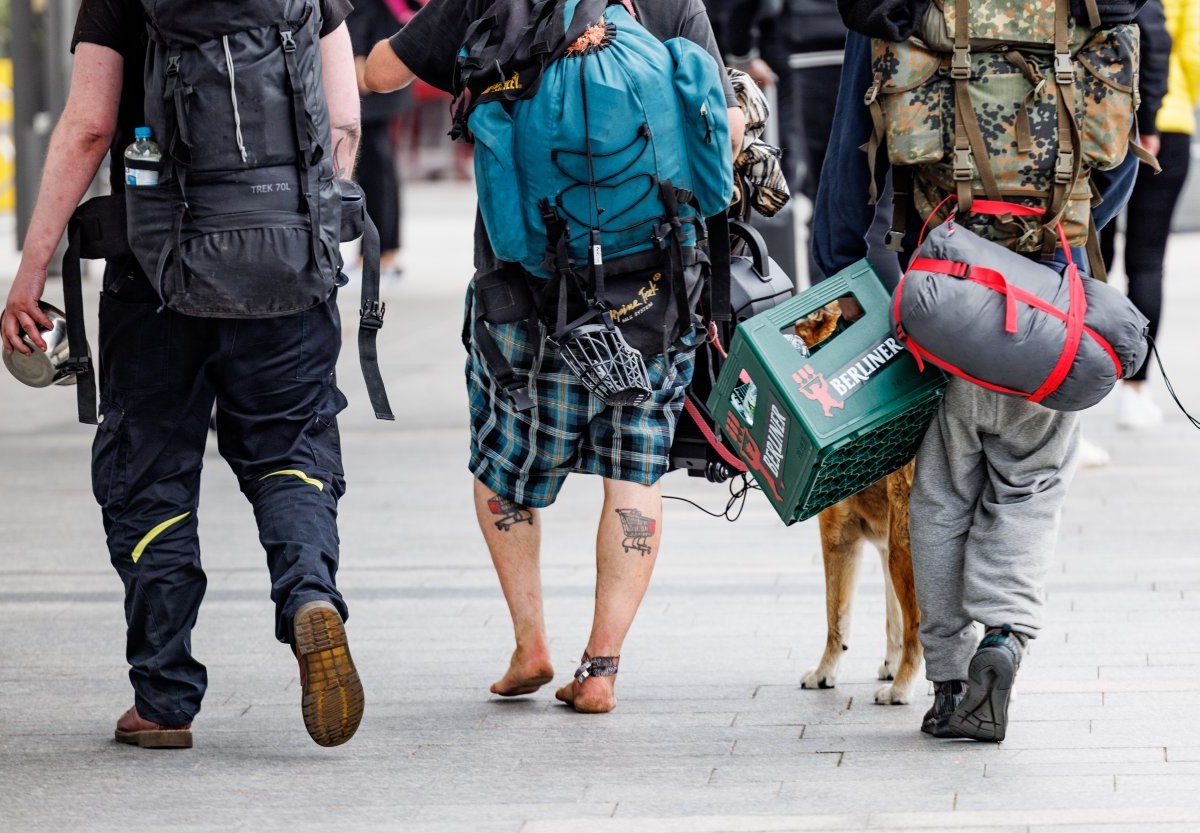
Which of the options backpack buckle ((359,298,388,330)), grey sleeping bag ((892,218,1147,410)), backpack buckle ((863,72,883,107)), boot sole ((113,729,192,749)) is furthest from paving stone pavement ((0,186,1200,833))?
backpack buckle ((863,72,883,107))

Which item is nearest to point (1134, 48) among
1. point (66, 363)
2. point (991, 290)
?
point (991, 290)

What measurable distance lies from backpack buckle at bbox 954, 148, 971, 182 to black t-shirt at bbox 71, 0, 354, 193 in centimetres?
172

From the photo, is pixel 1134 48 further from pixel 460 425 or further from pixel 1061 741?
pixel 460 425

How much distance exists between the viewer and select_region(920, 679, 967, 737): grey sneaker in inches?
174

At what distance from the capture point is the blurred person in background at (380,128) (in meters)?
10.9

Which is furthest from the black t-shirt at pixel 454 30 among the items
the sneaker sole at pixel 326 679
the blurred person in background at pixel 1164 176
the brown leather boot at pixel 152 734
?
→ the blurred person in background at pixel 1164 176

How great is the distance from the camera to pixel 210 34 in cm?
421

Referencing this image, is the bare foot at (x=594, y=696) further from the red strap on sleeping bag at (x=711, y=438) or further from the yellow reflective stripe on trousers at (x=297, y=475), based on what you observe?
the yellow reflective stripe on trousers at (x=297, y=475)

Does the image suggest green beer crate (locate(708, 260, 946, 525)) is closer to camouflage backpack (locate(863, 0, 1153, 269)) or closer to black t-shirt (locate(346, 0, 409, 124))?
camouflage backpack (locate(863, 0, 1153, 269))

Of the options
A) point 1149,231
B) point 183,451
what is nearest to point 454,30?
point 183,451

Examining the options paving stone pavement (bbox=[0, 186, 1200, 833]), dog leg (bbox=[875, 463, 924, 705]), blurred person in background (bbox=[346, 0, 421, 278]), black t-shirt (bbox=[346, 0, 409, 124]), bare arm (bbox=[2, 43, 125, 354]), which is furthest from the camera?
blurred person in background (bbox=[346, 0, 421, 278])

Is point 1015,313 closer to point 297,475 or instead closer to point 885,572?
point 885,572

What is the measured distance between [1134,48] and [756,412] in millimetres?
1091

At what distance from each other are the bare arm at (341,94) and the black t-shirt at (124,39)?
1.36 feet
